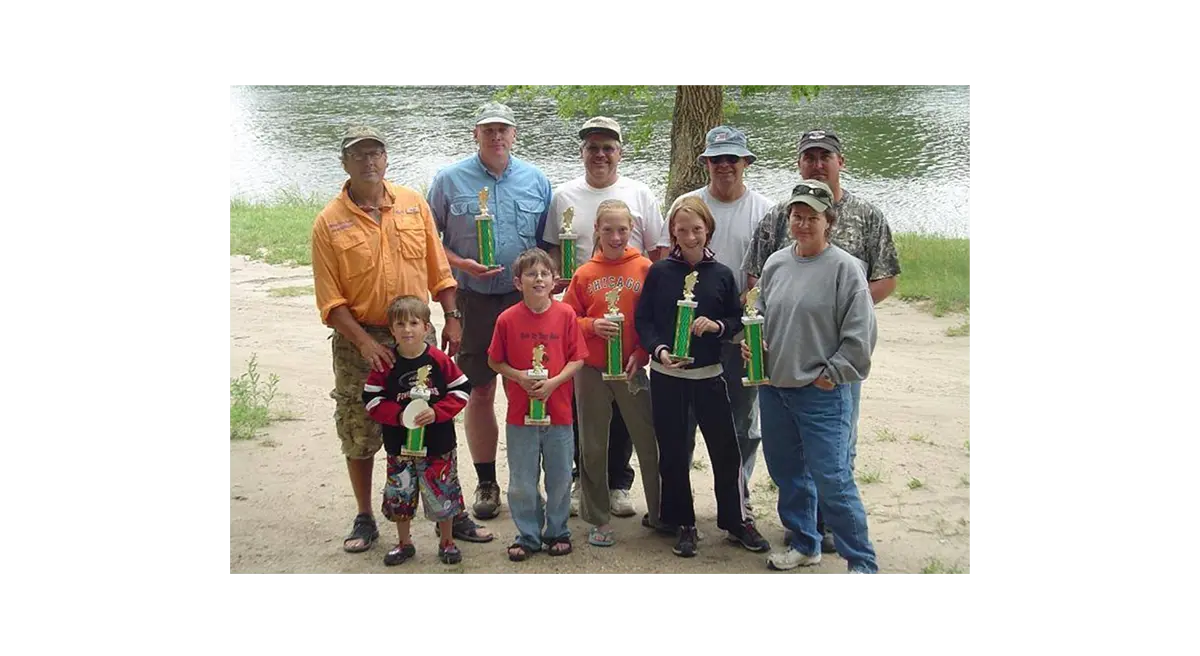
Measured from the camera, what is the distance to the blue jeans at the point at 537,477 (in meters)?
4.87

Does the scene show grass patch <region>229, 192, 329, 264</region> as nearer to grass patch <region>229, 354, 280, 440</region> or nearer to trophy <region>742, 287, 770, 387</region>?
grass patch <region>229, 354, 280, 440</region>

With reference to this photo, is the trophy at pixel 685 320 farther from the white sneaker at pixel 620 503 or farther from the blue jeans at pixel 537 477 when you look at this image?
the white sneaker at pixel 620 503

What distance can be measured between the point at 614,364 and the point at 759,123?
3280 mm

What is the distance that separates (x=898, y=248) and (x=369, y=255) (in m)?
5.63

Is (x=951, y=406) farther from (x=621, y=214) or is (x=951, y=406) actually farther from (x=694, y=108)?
(x=621, y=214)

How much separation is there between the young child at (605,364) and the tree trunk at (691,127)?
9.79 feet

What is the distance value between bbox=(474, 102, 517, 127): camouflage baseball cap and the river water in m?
0.45

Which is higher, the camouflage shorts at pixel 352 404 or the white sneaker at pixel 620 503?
the camouflage shorts at pixel 352 404

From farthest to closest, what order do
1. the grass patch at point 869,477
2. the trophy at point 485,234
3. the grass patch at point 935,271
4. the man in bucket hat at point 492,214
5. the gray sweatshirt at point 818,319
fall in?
the grass patch at point 935,271, the grass patch at point 869,477, the man in bucket hat at point 492,214, the trophy at point 485,234, the gray sweatshirt at point 818,319

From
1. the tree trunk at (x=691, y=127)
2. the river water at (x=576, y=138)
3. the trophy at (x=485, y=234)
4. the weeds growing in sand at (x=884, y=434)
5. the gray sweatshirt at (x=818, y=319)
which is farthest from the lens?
the tree trunk at (x=691, y=127)

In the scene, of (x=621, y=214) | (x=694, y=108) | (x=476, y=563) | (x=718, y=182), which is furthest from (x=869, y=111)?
(x=476, y=563)

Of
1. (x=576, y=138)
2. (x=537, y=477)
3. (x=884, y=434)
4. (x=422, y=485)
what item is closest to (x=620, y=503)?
(x=537, y=477)

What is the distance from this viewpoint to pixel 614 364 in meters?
4.84

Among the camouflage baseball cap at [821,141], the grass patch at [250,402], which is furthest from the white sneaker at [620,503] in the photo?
the grass patch at [250,402]
